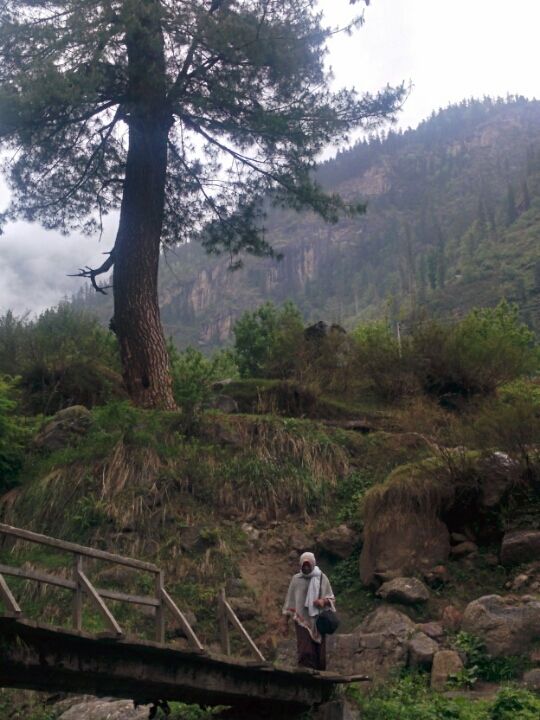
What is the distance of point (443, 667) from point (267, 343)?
11.9m

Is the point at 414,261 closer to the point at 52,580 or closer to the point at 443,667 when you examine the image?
the point at 443,667

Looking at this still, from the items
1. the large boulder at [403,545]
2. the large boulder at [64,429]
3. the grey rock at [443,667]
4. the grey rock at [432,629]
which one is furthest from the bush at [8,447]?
the grey rock at [443,667]

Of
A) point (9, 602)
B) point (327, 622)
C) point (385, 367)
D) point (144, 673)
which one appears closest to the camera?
point (9, 602)

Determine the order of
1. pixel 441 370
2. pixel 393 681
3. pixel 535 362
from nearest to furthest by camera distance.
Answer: pixel 393 681 → pixel 441 370 → pixel 535 362

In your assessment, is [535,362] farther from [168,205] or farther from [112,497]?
[112,497]

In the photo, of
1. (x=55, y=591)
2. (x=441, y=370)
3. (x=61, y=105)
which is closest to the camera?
(x=55, y=591)

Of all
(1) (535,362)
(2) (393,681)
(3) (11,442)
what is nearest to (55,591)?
(3) (11,442)

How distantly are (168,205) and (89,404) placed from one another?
15.5ft

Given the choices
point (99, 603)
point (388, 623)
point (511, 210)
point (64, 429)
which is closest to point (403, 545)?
point (388, 623)

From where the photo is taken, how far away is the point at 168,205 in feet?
58.2

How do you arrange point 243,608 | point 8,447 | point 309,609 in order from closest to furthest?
point 309,609 → point 243,608 → point 8,447

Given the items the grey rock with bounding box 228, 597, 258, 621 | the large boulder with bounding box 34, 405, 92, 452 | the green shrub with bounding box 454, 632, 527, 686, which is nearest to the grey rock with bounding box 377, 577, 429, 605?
the green shrub with bounding box 454, 632, 527, 686

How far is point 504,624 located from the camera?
8836mm

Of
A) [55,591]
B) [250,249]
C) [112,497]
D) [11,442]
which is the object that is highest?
[250,249]
